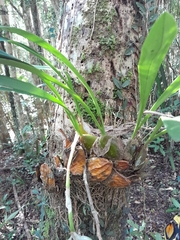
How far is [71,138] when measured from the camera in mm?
583

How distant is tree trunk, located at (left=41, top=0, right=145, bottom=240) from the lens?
1.99ft

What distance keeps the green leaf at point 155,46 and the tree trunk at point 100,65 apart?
0.23 m

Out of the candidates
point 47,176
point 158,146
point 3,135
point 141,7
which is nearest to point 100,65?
point 141,7

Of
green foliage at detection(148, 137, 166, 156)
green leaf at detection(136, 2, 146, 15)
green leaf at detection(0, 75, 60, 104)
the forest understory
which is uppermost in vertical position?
green leaf at detection(136, 2, 146, 15)

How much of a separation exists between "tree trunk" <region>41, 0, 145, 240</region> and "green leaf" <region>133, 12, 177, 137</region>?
23 centimetres

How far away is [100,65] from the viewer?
1.99 ft

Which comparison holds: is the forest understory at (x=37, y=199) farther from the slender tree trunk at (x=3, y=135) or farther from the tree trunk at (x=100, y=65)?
the tree trunk at (x=100, y=65)

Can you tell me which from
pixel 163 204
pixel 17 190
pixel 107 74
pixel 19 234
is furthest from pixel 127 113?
pixel 17 190

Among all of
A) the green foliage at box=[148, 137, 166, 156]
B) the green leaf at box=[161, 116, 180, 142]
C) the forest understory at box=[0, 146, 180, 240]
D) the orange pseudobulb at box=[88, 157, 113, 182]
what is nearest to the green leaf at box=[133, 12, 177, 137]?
the green leaf at box=[161, 116, 180, 142]

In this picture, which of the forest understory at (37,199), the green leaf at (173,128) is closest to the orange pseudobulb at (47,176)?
the green leaf at (173,128)

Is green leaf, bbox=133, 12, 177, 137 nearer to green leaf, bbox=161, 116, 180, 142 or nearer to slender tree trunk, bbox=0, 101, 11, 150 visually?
green leaf, bbox=161, 116, 180, 142

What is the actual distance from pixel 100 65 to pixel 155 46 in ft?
0.99

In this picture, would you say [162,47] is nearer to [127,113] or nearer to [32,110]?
[127,113]

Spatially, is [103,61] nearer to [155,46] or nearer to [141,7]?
[141,7]
